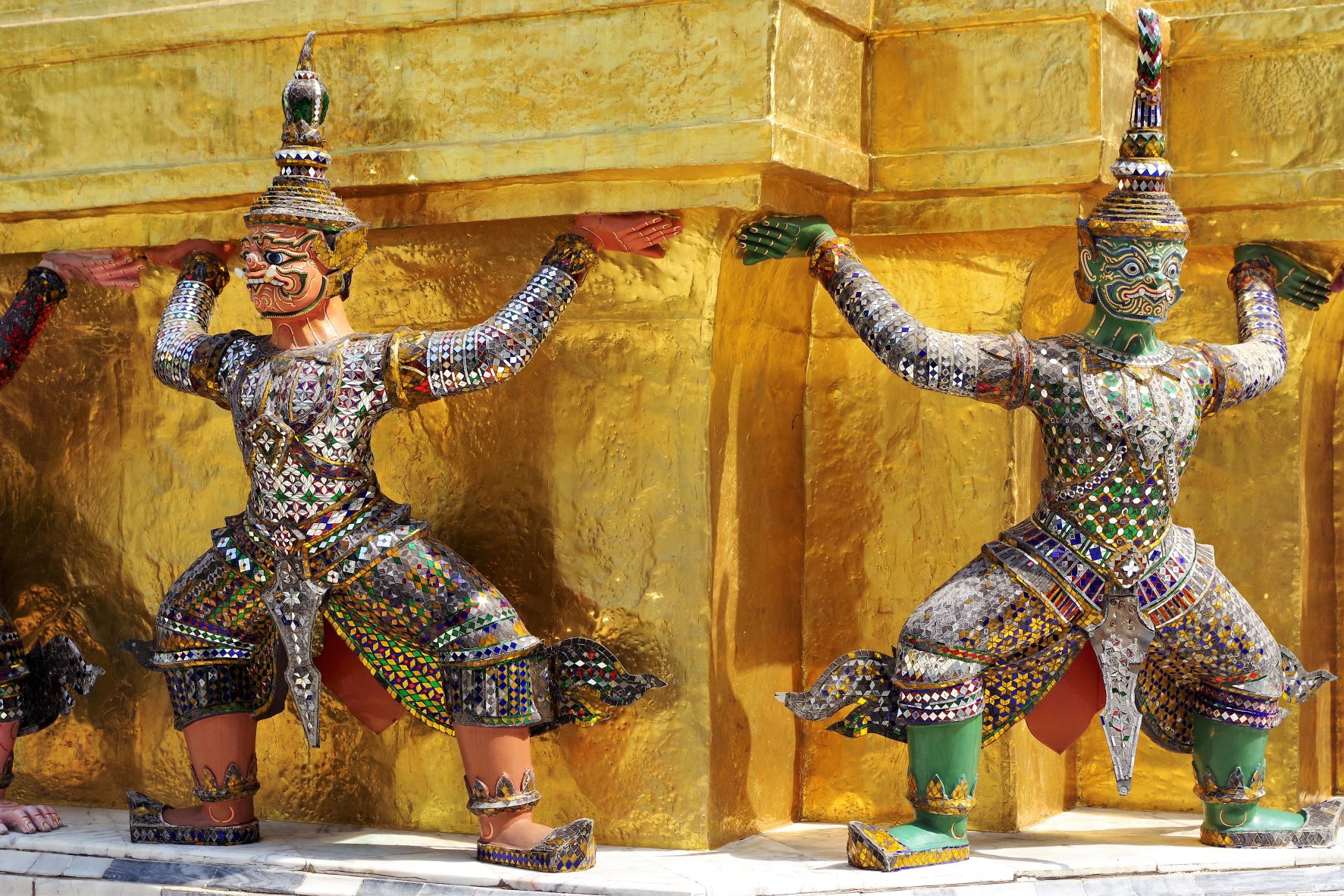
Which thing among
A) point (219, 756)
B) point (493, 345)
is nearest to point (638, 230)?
point (493, 345)

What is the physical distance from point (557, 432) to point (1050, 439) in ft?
4.04

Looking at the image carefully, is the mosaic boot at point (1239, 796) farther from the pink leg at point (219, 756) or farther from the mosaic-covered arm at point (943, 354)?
the pink leg at point (219, 756)

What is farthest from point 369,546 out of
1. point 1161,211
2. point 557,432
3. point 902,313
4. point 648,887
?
point 1161,211

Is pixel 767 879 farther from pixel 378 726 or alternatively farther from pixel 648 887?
pixel 378 726

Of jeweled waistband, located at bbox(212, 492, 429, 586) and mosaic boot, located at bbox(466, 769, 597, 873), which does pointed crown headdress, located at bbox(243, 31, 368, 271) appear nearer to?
jeweled waistband, located at bbox(212, 492, 429, 586)

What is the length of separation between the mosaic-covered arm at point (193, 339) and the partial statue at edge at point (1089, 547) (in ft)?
4.39

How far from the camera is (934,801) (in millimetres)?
4836

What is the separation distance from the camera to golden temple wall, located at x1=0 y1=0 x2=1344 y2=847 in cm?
500

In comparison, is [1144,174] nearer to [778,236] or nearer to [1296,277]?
[1296,277]

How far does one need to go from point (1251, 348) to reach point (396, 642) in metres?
2.19

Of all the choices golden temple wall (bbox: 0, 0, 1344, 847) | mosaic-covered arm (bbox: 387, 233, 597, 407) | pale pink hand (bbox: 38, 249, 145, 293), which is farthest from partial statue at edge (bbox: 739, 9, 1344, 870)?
pale pink hand (bbox: 38, 249, 145, 293)

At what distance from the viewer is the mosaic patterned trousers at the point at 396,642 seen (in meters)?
4.83

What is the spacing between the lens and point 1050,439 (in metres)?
4.81

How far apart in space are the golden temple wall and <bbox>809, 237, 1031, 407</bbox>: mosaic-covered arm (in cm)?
38
